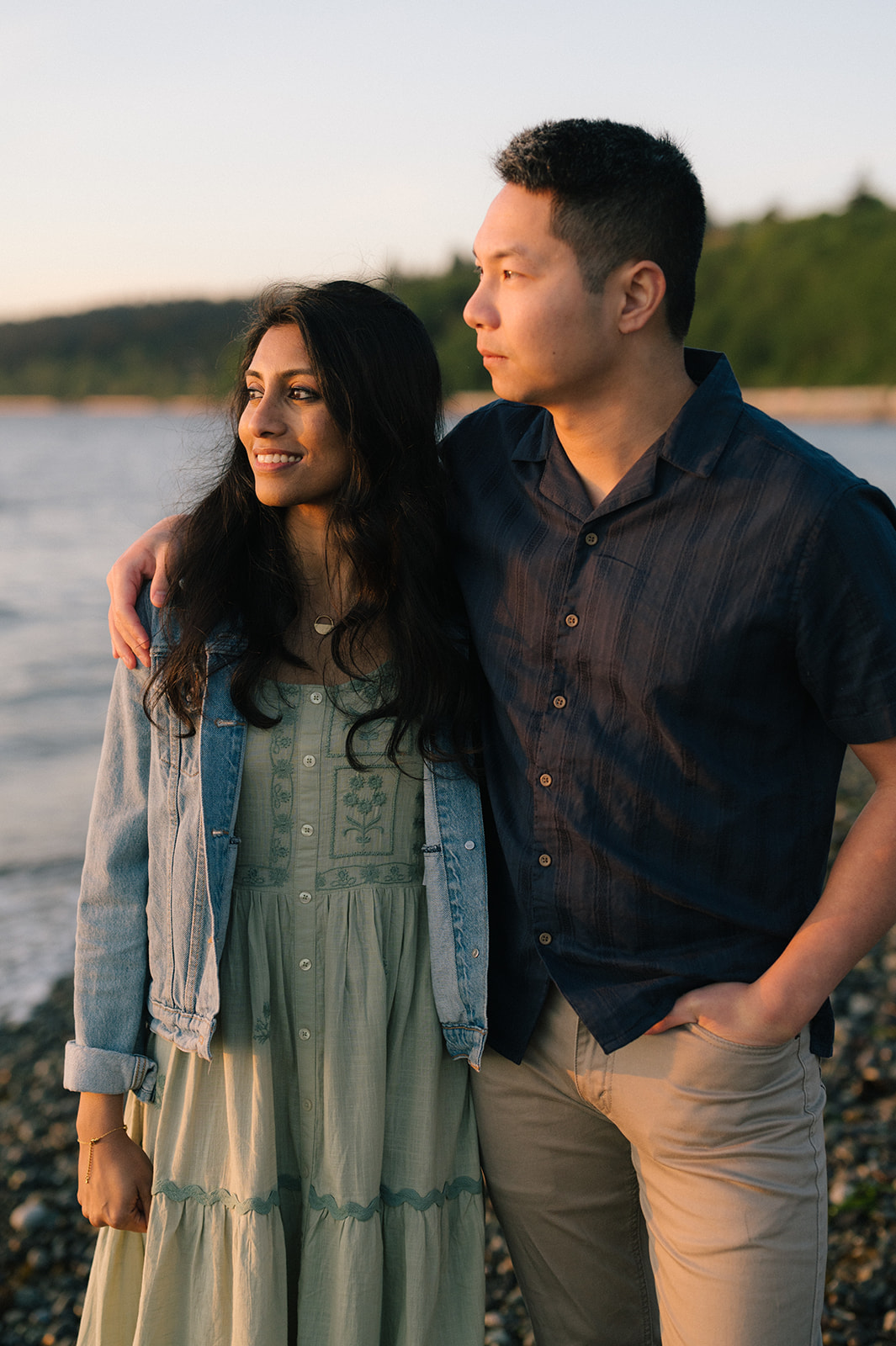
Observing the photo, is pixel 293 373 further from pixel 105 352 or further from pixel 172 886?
pixel 105 352

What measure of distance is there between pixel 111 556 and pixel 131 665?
2043 cm

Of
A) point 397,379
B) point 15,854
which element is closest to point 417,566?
point 397,379

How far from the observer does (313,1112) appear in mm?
2367

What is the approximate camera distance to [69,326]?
6806cm

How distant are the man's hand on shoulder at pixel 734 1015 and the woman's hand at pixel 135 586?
1315 mm

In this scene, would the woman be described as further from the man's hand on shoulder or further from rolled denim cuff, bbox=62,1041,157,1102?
the man's hand on shoulder

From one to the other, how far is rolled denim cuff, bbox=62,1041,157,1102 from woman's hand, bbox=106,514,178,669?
828 millimetres

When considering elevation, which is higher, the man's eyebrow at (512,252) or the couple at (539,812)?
the man's eyebrow at (512,252)

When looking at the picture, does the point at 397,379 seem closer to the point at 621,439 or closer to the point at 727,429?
the point at 621,439

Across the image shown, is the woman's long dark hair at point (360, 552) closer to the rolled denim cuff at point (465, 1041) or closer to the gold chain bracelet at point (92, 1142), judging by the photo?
the rolled denim cuff at point (465, 1041)

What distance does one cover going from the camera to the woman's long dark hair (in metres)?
2.39

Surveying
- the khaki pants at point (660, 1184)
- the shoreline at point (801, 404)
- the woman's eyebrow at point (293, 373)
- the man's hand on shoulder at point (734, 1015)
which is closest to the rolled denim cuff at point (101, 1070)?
the khaki pants at point (660, 1184)

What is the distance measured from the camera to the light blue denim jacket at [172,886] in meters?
2.30

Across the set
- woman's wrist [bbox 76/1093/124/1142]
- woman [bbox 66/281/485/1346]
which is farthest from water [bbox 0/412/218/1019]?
woman's wrist [bbox 76/1093/124/1142]
